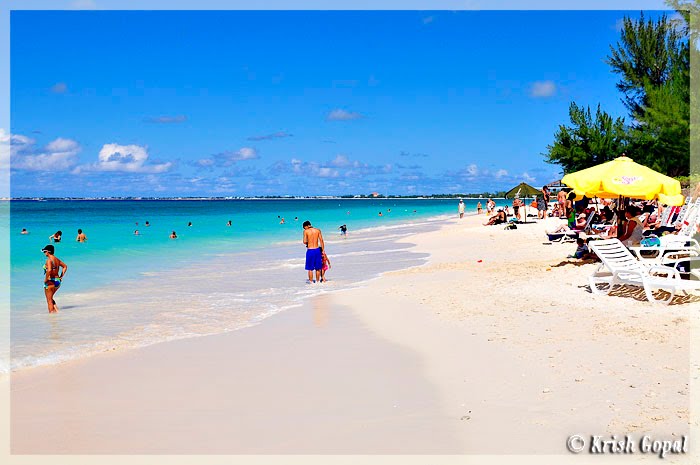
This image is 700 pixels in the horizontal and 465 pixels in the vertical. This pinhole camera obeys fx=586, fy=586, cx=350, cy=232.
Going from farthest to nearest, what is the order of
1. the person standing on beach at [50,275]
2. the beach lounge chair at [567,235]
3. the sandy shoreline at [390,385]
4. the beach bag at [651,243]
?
the beach lounge chair at [567,235] < the beach bag at [651,243] < the person standing on beach at [50,275] < the sandy shoreline at [390,385]

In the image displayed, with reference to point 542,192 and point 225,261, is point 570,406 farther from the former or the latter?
point 542,192

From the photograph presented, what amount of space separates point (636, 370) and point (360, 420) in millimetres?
2834

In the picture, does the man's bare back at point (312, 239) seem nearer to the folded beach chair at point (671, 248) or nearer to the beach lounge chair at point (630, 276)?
the beach lounge chair at point (630, 276)

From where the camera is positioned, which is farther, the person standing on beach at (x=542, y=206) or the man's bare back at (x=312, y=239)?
the person standing on beach at (x=542, y=206)

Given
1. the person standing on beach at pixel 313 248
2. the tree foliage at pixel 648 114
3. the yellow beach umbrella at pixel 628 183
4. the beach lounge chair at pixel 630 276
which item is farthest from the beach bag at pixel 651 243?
the tree foliage at pixel 648 114

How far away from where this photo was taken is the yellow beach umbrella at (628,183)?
36.4 ft

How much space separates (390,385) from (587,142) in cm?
3483

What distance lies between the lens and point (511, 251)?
1788cm

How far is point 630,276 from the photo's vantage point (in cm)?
898

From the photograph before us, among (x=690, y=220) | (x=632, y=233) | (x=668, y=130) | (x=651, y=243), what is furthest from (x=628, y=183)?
(x=668, y=130)

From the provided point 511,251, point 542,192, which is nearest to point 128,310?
point 511,251

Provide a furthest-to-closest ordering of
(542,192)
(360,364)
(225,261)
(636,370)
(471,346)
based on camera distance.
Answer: (542,192)
(225,261)
(471,346)
(360,364)
(636,370)

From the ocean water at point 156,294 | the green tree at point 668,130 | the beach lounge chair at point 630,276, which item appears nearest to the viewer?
the beach lounge chair at point 630,276

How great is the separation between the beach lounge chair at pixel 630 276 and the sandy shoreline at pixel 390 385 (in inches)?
11.0
